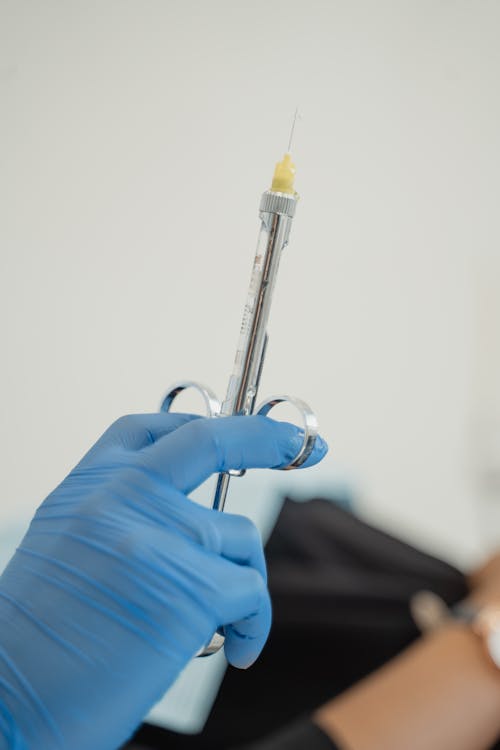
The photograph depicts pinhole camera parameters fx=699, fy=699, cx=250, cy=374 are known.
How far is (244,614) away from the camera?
0.53 m

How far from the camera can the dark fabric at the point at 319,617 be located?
110cm

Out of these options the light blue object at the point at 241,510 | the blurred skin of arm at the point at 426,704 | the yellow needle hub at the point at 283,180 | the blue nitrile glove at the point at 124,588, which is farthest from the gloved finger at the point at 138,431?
the blurred skin of arm at the point at 426,704

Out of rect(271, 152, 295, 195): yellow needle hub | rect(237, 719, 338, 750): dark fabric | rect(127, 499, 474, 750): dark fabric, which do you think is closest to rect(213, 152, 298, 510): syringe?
rect(271, 152, 295, 195): yellow needle hub

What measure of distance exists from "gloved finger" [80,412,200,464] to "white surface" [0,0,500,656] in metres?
0.60

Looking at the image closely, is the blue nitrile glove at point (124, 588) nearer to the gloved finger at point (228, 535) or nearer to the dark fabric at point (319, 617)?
the gloved finger at point (228, 535)

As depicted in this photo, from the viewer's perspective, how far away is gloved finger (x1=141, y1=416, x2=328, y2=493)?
0.52 m

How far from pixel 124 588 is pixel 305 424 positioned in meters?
0.18

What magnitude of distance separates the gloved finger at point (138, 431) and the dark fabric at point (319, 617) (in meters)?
0.65

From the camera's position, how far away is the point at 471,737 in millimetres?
1008

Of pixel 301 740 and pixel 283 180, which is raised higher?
pixel 283 180

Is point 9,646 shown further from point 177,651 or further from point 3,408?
point 3,408

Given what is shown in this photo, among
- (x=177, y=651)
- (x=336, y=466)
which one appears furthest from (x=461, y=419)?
(x=177, y=651)

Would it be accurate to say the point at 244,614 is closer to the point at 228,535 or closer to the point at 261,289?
the point at 228,535

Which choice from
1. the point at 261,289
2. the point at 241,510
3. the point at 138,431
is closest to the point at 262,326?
the point at 261,289
